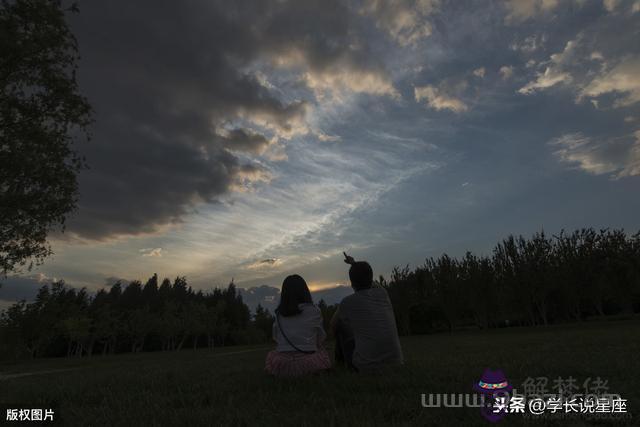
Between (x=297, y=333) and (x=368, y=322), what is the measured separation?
4.27 ft

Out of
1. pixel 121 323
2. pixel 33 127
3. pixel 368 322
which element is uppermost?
pixel 33 127

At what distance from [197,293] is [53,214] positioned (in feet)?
406

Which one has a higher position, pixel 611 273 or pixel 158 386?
pixel 611 273

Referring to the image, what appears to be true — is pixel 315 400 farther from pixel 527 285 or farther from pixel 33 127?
pixel 527 285

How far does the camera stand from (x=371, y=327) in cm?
655

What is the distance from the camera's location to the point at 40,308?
5172 centimetres

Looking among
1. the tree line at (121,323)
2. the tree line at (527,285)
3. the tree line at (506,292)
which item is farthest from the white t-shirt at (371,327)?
the tree line at (121,323)

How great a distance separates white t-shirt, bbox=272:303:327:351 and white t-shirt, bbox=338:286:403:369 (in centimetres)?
61

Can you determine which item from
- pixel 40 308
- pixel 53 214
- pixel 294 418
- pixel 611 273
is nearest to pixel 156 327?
pixel 40 308

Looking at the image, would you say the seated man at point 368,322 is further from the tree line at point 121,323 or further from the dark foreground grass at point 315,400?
the tree line at point 121,323

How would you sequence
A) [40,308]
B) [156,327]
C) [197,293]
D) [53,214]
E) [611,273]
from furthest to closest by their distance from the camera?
[197,293] → [156,327] → [40,308] → [611,273] → [53,214]

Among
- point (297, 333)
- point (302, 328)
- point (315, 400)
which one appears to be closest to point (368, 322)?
point (302, 328)

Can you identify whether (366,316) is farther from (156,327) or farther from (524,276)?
(156,327)

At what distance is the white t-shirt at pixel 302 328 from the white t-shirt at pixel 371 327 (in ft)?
2.00
